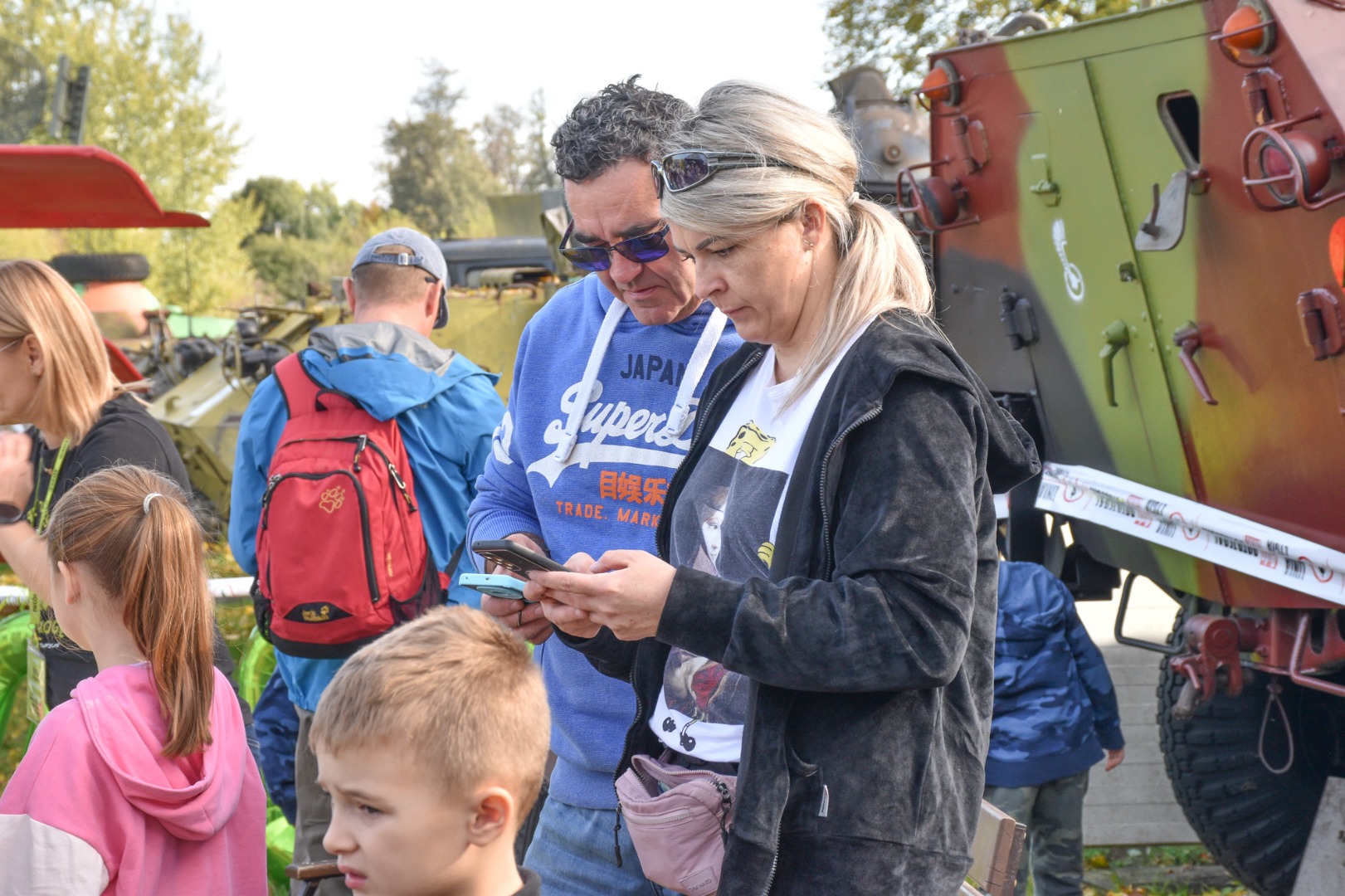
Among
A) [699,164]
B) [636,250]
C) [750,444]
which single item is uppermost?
[699,164]

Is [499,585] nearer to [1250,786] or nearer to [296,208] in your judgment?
[1250,786]

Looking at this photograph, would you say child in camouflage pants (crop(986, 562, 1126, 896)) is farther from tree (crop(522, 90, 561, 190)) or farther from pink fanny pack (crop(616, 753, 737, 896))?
tree (crop(522, 90, 561, 190))

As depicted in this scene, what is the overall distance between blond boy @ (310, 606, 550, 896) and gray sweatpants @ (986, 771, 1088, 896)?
Answer: 2603 mm

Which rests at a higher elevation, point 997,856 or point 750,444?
point 750,444

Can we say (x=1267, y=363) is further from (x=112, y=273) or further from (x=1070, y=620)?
(x=112, y=273)

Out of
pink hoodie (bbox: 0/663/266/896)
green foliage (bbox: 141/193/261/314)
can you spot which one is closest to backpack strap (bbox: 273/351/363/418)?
pink hoodie (bbox: 0/663/266/896)

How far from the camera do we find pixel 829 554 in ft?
5.92

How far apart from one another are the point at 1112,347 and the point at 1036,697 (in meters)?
1.23

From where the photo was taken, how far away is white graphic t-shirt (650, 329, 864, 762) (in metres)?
1.96

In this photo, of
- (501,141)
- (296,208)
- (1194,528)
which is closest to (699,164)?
(1194,528)

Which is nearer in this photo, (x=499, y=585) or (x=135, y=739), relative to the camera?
(x=499, y=585)

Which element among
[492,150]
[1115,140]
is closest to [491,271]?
[1115,140]

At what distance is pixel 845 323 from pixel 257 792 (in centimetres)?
146

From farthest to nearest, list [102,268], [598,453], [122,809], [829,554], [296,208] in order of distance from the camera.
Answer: [296,208] < [102,268] < [598,453] < [122,809] < [829,554]
